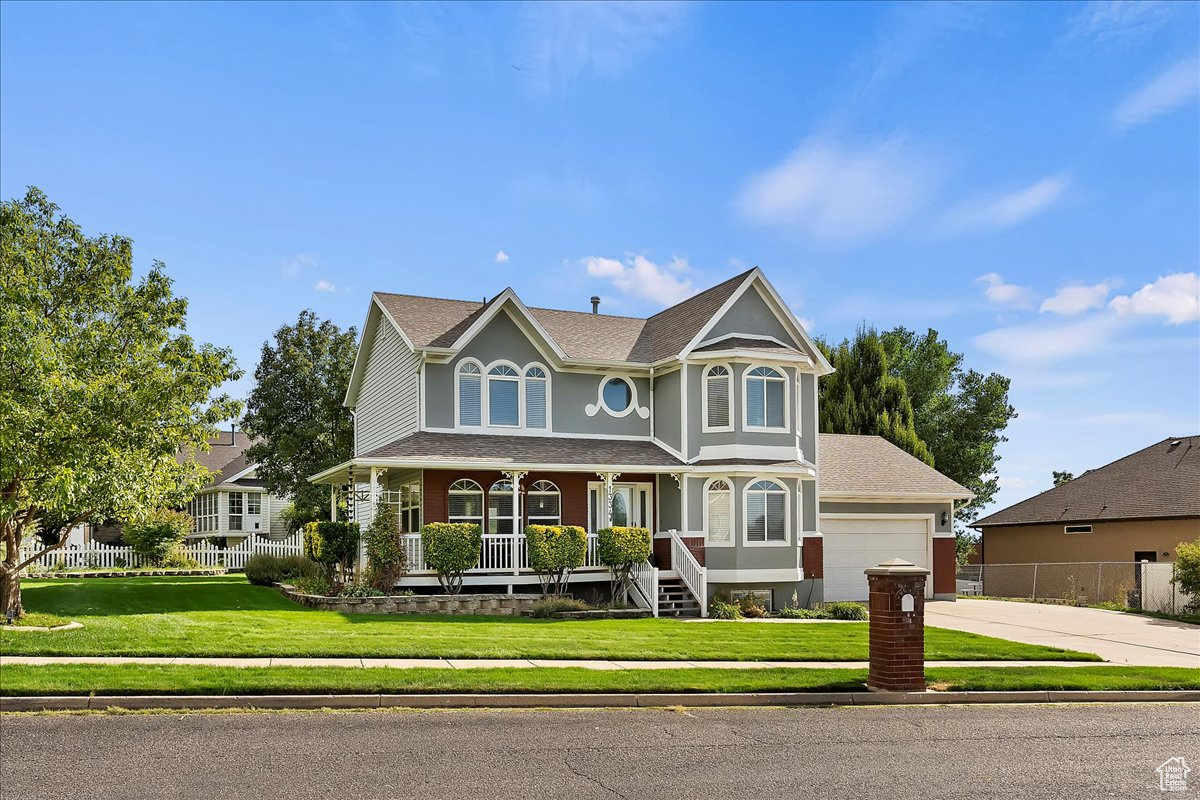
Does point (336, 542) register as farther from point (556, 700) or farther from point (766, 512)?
point (556, 700)

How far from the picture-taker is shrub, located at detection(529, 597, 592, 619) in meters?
22.9

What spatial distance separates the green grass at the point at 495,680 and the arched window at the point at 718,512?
11219 mm

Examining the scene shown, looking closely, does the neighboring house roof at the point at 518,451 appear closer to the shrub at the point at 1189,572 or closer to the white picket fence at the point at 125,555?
the shrub at the point at 1189,572

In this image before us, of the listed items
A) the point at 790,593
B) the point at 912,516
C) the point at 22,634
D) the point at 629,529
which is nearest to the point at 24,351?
the point at 22,634

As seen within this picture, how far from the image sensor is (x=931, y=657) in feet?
56.7

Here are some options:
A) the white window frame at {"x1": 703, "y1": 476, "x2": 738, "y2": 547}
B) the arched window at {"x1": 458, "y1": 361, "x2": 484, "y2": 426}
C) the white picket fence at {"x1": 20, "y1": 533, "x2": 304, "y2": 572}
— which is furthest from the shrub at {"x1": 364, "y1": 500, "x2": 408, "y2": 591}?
the white picket fence at {"x1": 20, "y1": 533, "x2": 304, "y2": 572}

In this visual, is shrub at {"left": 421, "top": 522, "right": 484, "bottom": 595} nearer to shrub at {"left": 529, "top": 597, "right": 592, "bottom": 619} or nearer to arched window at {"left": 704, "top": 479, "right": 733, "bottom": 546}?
shrub at {"left": 529, "top": 597, "right": 592, "bottom": 619}

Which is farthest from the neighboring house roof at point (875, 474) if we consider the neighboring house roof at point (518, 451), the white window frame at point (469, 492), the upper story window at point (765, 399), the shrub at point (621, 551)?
the white window frame at point (469, 492)

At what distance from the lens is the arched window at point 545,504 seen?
27.2 metres

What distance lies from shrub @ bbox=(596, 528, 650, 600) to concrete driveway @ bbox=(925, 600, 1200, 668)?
6859 millimetres

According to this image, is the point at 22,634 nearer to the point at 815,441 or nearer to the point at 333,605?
the point at 333,605

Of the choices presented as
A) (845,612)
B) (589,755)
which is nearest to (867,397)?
(845,612)

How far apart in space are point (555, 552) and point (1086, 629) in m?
11.9

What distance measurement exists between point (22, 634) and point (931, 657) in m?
14.2
